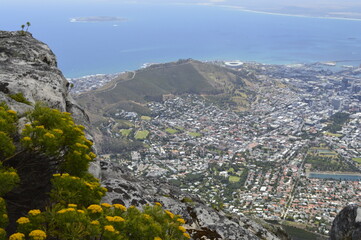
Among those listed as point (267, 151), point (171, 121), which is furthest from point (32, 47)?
point (171, 121)

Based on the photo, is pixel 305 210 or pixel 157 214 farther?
pixel 305 210

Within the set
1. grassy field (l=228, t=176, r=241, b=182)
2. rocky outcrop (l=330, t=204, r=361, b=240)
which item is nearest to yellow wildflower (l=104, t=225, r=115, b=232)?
rocky outcrop (l=330, t=204, r=361, b=240)

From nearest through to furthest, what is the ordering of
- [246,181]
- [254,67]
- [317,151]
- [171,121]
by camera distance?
[246,181], [317,151], [171,121], [254,67]

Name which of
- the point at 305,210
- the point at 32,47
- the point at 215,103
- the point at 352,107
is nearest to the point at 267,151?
the point at 305,210

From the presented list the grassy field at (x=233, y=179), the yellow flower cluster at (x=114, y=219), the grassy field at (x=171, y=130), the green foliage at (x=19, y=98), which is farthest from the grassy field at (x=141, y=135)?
the yellow flower cluster at (x=114, y=219)

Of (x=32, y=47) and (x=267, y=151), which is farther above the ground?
(x=32, y=47)

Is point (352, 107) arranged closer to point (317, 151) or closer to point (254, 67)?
point (317, 151)

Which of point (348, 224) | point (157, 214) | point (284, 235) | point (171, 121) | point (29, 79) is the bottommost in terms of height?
point (171, 121)

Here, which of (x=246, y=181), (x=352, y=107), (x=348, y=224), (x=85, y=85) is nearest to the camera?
(x=348, y=224)

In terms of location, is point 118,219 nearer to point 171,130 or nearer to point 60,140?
point 60,140
